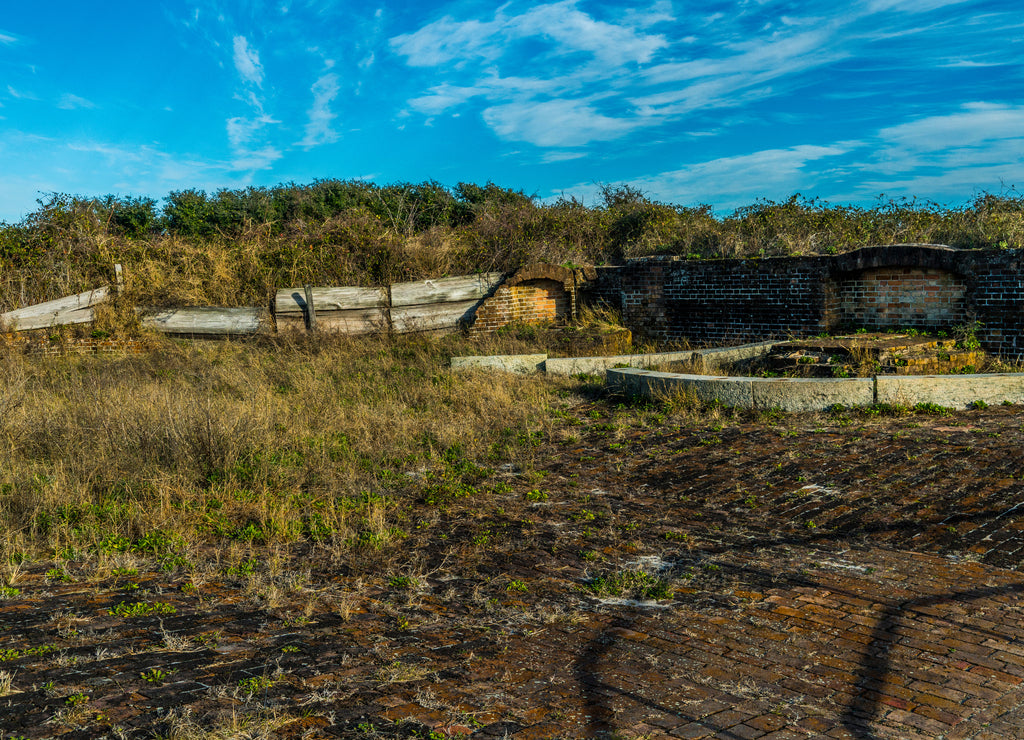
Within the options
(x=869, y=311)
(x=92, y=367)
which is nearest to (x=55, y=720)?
(x=92, y=367)

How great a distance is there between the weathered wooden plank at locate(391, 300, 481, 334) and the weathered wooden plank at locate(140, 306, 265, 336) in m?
2.79

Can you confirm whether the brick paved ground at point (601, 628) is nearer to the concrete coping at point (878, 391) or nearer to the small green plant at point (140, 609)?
the small green plant at point (140, 609)

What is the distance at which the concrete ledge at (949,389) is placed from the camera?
8.78 meters

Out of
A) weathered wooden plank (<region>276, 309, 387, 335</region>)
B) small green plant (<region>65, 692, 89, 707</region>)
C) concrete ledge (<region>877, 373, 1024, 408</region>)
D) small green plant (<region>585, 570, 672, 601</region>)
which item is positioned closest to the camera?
small green plant (<region>65, 692, 89, 707</region>)

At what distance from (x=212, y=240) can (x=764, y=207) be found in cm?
1280

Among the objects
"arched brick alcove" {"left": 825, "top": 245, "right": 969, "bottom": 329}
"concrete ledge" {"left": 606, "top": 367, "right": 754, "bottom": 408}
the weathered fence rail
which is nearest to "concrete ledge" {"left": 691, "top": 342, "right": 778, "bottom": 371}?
"concrete ledge" {"left": 606, "top": 367, "right": 754, "bottom": 408}

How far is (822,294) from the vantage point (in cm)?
1292

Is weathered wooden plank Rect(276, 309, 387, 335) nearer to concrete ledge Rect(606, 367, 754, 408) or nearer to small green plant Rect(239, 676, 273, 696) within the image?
concrete ledge Rect(606, 367, 754, 408)

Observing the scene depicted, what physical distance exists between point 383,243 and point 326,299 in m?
2.06

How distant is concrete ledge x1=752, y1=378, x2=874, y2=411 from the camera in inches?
347

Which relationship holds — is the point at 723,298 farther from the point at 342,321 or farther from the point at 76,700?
the point at 76,700

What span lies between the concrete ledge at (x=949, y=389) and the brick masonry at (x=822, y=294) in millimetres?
2751

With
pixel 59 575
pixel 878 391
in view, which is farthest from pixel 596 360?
pixel 59 575

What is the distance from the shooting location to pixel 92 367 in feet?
42.5
